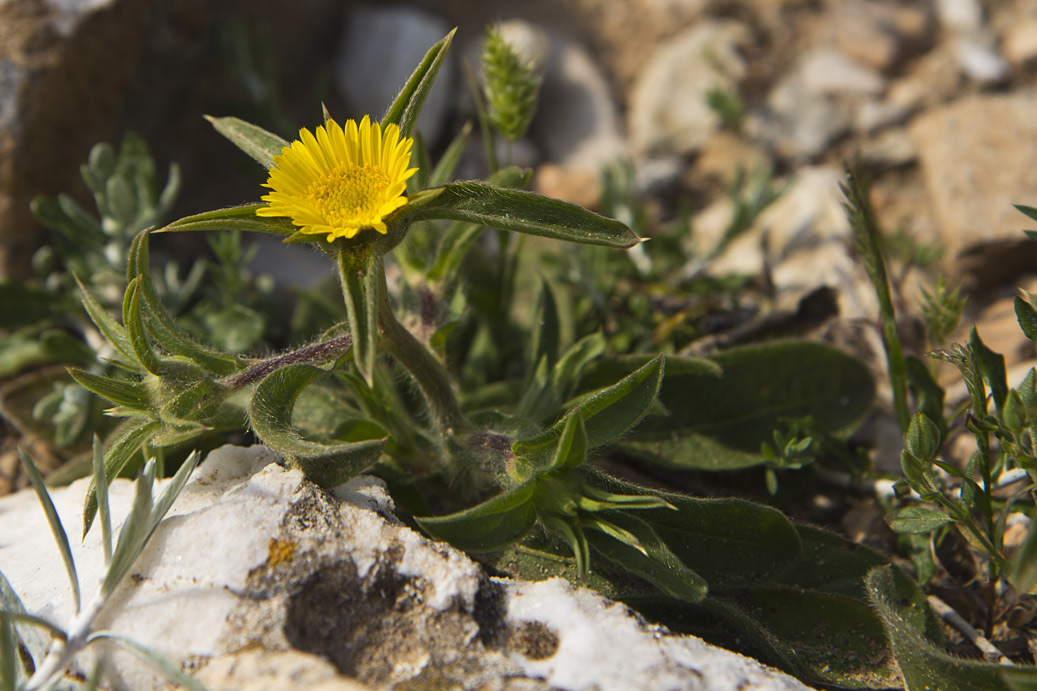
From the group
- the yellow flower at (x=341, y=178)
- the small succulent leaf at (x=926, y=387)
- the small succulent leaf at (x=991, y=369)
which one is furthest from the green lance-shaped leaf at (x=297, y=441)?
the small succulent leaf at (x=926, y=387)

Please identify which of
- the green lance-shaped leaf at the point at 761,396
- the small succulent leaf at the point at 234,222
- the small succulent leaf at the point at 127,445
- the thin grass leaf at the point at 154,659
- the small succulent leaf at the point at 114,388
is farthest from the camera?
the green lance-shaped leaf at the point at 761,396

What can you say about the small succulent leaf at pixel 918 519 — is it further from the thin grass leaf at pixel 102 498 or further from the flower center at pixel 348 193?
the thin grass leaf at pixel 102 498

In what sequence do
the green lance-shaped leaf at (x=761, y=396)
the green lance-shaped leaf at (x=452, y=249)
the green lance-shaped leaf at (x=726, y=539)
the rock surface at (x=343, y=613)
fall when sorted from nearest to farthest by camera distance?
the rock surface at (x=343, y=613) → the green lance-shaped leaf at (x=726, y=539) → the green lance-shaped leaf at (x=452, y=249) → the green lance-shaped leaf at (x=761, y=396)

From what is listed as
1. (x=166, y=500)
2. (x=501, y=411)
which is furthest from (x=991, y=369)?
(x=166, y=500)

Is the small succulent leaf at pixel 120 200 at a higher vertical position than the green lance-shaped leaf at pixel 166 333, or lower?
A: lower

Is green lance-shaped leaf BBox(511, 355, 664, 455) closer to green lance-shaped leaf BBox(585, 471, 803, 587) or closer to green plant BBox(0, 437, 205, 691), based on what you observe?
green lance-shaped leaf BBox(585, 471, 803, 587)

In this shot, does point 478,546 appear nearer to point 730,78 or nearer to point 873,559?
point 873,559
